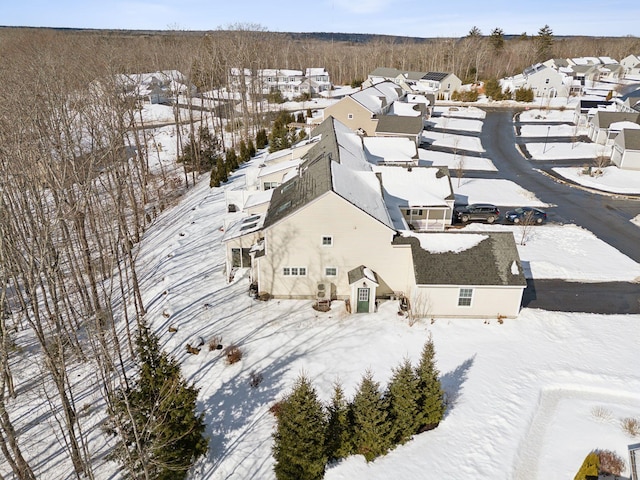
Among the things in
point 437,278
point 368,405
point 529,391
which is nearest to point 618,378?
point 529,391

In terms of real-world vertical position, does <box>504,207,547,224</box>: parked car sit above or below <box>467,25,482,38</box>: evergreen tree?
below

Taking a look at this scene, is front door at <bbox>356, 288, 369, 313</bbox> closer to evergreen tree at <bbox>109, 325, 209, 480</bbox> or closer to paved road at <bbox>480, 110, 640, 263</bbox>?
evergreen tree at <bbox>109, 325, 209, 480</bbox>

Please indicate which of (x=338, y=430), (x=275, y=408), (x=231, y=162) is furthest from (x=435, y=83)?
(x=338, y=430)

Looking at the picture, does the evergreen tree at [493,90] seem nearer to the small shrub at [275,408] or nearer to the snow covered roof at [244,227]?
the snow covered roof at [244,227]

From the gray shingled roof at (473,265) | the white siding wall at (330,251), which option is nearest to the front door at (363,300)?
the white siding wall at (330,251)

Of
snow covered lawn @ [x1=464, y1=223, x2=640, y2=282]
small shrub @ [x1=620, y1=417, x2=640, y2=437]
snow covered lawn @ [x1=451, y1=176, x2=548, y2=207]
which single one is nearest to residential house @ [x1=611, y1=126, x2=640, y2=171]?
snow covered lawn @ [x1=451, y1=176, x2=548, y2=207]

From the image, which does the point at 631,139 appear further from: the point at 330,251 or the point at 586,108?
the point at 330,251
